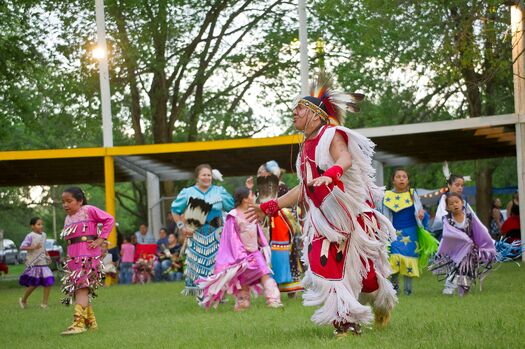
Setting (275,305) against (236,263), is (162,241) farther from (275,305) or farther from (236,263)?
(275,305)

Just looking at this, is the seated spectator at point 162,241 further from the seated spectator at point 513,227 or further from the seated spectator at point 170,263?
the seated spectator at point 513,227

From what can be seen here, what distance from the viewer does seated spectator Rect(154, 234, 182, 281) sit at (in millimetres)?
21641

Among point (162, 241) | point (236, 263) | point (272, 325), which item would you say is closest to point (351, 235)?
point (272, 325)

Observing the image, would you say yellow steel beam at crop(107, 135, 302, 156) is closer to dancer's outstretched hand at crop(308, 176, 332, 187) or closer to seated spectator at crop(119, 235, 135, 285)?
seated spectator at crop(119, 235, 135, 285)

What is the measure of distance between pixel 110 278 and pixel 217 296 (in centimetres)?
1104

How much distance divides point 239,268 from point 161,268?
35.6 ft

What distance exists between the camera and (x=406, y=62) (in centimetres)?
2805

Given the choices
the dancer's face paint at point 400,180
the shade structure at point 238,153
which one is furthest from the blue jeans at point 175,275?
the dancer's face paint at point 400,180

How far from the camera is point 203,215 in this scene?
12172 mm

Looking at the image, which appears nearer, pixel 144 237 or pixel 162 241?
pixel 162 241

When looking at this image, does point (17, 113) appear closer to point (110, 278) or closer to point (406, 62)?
point (110, 278)

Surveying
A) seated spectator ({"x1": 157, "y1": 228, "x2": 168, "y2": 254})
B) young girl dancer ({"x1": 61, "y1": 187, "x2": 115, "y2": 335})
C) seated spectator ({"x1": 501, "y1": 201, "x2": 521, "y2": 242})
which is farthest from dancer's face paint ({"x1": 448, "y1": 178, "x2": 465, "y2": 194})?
seated spectator ({"x1": 157, "y1": 228, "x2": 168, "y2": 254})

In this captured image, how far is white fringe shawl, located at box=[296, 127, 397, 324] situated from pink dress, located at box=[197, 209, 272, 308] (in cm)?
379

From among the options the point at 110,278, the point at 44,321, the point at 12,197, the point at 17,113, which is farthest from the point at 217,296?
the point at 12,197
